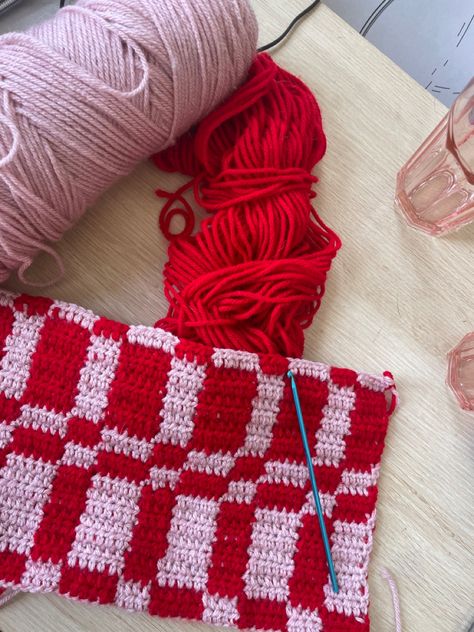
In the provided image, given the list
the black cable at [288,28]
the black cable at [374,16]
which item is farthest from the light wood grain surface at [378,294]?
the black cable at [374,16]

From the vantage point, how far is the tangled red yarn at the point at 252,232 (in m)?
0.69

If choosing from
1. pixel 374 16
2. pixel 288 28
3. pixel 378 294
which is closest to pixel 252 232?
pixel 378 294

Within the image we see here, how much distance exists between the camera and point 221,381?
2.27 ft

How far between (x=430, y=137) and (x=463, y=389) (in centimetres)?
34

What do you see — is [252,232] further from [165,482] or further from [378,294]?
[165,482]

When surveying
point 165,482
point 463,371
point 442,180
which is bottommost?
point 165,482

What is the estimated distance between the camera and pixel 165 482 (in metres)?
0.69

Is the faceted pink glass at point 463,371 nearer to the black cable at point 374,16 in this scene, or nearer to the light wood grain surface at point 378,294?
the light wood grain surface at point 378,294

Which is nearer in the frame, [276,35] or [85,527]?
[85,527]

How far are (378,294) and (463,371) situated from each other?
0.50 ft

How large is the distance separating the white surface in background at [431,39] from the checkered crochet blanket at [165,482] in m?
0.67

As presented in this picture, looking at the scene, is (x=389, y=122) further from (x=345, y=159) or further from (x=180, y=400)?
(x=180, y=400)

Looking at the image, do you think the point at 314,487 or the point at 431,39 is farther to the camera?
the point at 431,39

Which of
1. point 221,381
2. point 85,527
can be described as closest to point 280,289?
point 221,381
